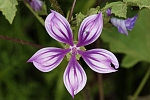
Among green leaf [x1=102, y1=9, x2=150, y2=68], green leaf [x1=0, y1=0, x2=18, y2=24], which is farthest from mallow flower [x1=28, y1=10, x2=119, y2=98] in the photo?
green leaf [x1=102, y1=9, x2=150, y2=68]

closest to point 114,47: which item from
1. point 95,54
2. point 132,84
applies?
point 132,84

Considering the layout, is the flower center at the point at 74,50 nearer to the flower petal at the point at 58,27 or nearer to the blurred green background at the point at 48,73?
the flower petal at the point at 58,27

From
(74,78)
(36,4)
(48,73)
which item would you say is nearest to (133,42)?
(48,73)

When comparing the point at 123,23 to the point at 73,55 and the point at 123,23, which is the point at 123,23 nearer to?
the point at 123,23

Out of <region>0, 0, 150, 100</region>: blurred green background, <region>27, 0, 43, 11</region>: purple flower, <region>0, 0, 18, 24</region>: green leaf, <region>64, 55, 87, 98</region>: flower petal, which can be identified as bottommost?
<region>0, 0, 150, 100</region>: blurred green background

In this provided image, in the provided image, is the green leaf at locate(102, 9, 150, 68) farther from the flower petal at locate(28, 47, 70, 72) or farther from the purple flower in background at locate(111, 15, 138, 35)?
the flower petal at locate(28, 47, 70, 72)

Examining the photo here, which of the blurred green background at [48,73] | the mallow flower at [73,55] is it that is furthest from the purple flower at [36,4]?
the blurred green background at [48,73]
